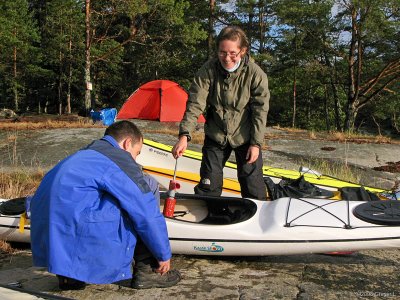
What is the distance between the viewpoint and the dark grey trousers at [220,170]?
3.66 m

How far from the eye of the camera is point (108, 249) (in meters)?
2.28

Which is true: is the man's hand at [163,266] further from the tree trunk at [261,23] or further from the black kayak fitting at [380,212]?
the tree trunk at [261,23]

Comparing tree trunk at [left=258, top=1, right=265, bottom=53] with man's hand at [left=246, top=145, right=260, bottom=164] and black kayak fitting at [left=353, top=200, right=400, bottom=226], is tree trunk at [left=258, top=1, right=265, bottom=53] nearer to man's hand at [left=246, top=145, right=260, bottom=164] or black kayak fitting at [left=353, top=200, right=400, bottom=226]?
man's hand at [left=246, top=145, right=260, bottom=164]

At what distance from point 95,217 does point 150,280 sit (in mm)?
691

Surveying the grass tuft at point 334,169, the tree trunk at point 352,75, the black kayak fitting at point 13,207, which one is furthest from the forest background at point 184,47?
the black kayak fitting at point 13,207

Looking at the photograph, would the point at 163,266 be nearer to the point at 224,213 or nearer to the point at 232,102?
the point at 224,213

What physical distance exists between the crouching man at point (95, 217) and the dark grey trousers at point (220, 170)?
1383 mm

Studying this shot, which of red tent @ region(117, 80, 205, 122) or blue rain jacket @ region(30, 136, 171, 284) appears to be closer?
blue rain jacket @ region(30, 136, 171, 284)

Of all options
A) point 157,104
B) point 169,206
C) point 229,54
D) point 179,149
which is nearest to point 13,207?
point 169,206

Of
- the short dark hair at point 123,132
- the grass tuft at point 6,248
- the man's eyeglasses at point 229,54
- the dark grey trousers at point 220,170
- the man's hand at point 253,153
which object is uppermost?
the man's eyeglasses at point 229,54

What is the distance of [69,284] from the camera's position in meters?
2.55

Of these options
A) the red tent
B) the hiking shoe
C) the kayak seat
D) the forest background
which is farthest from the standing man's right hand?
the forest background

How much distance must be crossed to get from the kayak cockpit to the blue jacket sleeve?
114 centimetres

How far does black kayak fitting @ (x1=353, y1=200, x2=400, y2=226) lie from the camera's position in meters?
2.97
